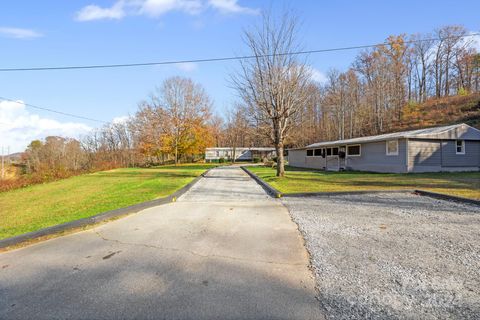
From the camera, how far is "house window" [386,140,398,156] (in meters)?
17.3

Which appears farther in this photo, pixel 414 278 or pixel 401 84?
pixel 401 84

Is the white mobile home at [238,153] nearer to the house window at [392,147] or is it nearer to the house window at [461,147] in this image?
the house window at [392,147]

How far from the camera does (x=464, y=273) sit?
284cm

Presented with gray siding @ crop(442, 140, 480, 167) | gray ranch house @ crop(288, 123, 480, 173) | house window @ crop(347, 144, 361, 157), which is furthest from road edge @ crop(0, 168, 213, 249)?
gray siding @ crop(442, 140, 480, 167)

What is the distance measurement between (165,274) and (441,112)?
1767 inches

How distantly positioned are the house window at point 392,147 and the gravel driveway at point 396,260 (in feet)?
40.7

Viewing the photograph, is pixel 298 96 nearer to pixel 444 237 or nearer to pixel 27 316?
pixel 444 237

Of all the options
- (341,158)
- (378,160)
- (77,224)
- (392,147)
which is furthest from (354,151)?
(77,224)

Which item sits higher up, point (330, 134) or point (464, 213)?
point (330, 134)

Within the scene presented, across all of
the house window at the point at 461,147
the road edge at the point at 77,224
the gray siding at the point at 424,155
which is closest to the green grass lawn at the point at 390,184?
the gray siding at the point at 424,155

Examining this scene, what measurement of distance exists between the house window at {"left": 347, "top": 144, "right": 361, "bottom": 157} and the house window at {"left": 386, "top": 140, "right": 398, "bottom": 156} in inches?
122

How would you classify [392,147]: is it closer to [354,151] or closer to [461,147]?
[354,151]

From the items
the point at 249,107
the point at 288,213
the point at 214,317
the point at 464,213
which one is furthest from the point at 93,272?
the point at 249,107

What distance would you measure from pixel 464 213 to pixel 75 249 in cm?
773
